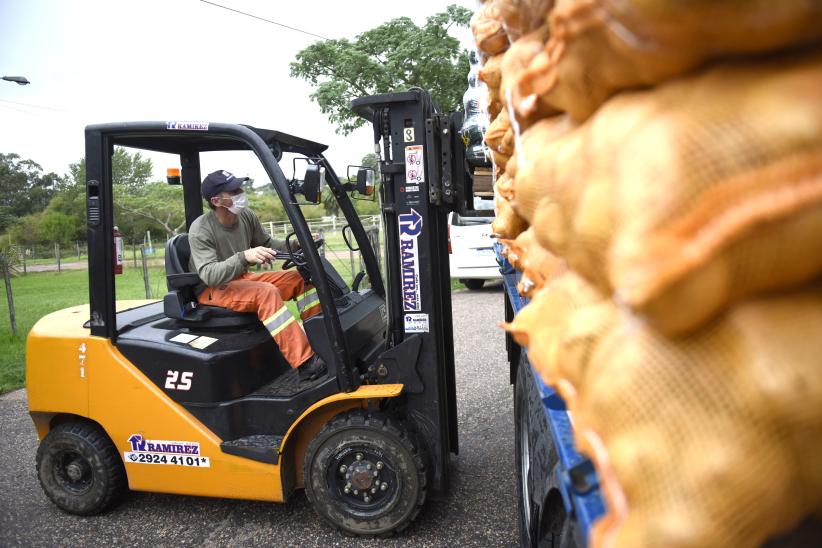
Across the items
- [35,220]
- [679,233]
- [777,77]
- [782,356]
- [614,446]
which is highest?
[35,220]

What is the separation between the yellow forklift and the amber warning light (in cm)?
41

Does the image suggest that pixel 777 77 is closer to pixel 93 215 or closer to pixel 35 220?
pixel 93 215

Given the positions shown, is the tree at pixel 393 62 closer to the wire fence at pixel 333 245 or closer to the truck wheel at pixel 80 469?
the wire fence at pixel 333 245

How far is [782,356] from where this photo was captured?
79cm

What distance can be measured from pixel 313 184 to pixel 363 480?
5.45 feet

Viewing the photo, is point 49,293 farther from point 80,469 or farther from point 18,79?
point 80,469

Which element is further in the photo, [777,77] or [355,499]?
[355,499]

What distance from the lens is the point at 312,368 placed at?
3.75 metres

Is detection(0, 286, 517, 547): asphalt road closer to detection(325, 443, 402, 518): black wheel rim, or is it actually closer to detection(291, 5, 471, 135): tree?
detection(325, 443, 402, 518): black wheel rim

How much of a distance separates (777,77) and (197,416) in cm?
349

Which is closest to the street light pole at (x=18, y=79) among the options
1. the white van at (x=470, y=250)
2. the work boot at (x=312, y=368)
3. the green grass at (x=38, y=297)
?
the green grass at (x=38, y=297)

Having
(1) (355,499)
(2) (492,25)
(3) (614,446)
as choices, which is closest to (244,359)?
(1) (355,499)

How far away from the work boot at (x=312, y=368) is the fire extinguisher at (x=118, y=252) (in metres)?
1.23

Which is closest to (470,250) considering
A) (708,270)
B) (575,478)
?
(575,478)
